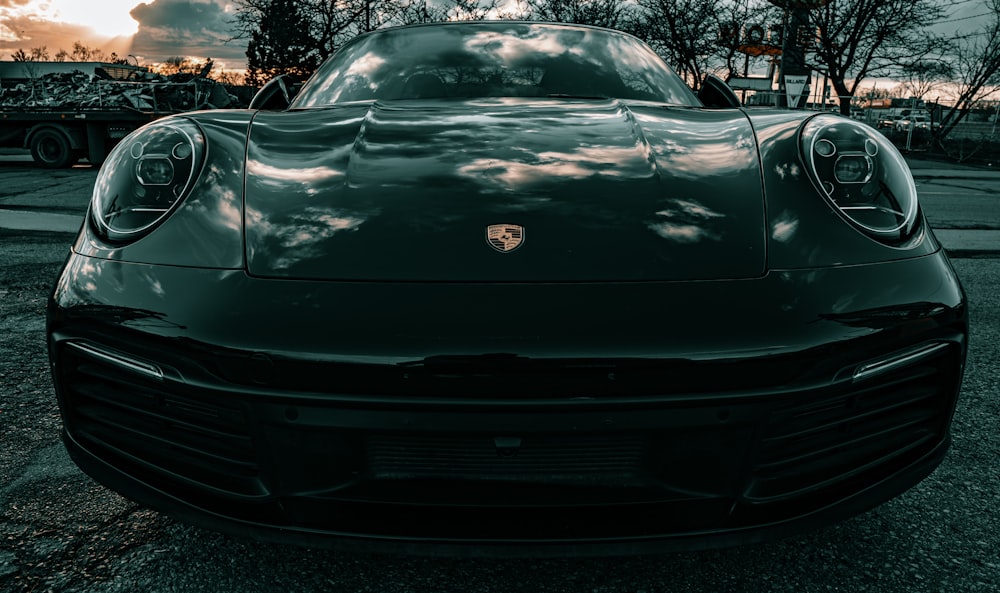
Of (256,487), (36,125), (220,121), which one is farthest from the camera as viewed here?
(36,125)

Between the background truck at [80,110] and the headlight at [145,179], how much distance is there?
518 inches

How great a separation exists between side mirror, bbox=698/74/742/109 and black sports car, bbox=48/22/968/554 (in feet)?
3.65

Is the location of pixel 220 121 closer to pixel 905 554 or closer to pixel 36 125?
pixel 905 554

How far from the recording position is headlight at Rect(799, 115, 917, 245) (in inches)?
60.8

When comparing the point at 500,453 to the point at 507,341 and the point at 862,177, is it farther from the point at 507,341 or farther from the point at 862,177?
the point at 862,177

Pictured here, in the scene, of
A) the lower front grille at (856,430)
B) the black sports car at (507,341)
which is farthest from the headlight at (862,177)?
the lower front grille at (856,430)

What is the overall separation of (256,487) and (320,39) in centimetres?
2387

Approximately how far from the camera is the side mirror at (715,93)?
2.75 metres

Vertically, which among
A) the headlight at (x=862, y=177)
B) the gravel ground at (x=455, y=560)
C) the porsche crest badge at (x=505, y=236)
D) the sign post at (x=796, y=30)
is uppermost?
the sign post at (x=796, y=30)

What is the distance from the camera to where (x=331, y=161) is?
5.46 feet

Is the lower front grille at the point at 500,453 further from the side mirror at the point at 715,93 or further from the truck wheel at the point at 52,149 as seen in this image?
the truck wheel at the point at 52,149


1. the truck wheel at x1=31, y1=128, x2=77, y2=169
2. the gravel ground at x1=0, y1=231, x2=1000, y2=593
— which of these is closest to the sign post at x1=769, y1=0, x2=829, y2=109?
the truck wheel at x1=31, y1=128, x2=77, y2=169

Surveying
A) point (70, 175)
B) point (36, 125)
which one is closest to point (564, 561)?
point (70, 175)

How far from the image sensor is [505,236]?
1.42m
